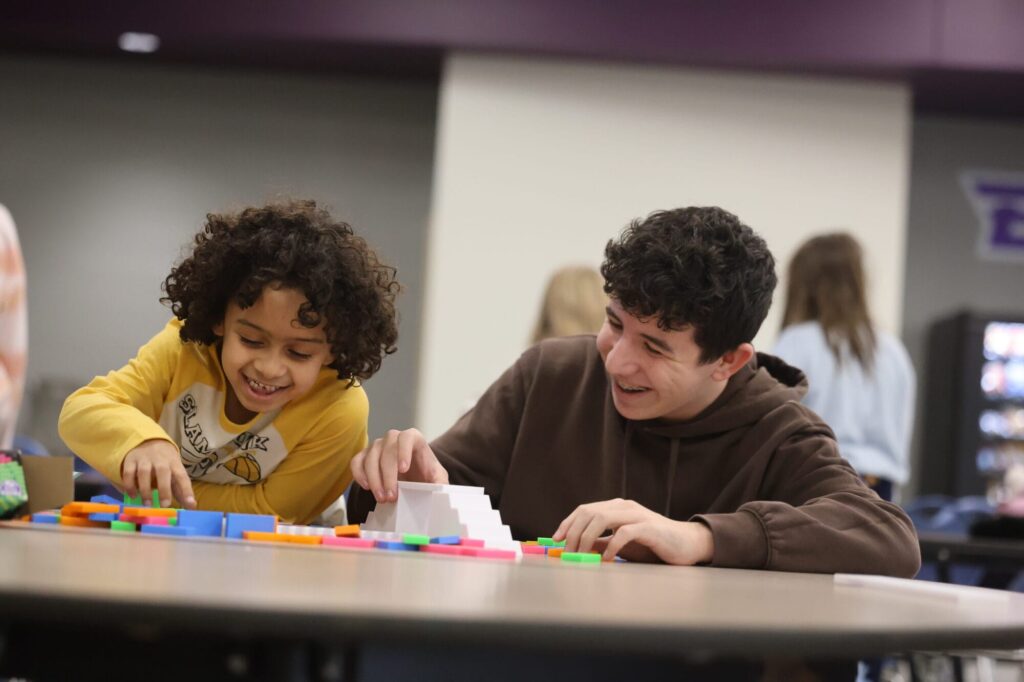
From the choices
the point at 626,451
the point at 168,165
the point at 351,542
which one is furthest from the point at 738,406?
the point at 168,165

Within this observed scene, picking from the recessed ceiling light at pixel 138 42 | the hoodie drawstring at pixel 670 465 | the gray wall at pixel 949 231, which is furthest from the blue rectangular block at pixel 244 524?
the gray wall at pixel 949 231

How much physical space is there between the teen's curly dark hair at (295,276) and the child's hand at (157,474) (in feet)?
1.34

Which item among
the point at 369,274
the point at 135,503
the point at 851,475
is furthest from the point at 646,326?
the point at 135,503

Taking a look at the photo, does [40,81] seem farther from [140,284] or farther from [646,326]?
[646,326]

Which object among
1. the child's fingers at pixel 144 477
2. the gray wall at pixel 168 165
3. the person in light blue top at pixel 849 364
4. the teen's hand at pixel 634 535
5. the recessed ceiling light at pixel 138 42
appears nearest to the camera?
the teen's hand at pixel 634 535

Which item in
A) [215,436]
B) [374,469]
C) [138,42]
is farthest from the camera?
[138,42]

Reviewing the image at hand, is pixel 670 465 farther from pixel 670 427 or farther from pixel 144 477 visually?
pixel 144 477

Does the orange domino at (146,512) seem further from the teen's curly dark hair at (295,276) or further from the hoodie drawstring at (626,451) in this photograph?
the hoodie drawstring at (626,451)

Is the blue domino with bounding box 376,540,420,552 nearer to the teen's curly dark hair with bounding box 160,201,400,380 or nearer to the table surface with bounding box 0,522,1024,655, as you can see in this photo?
the table surface with bounding box 0,522,1024,655

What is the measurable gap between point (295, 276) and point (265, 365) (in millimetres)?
195

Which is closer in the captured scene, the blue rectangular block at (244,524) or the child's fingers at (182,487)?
the blue rectangular block at (244,524)

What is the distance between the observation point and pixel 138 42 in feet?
24.4

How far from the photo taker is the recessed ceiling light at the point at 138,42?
7215 millimetres

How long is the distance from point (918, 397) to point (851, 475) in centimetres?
650
